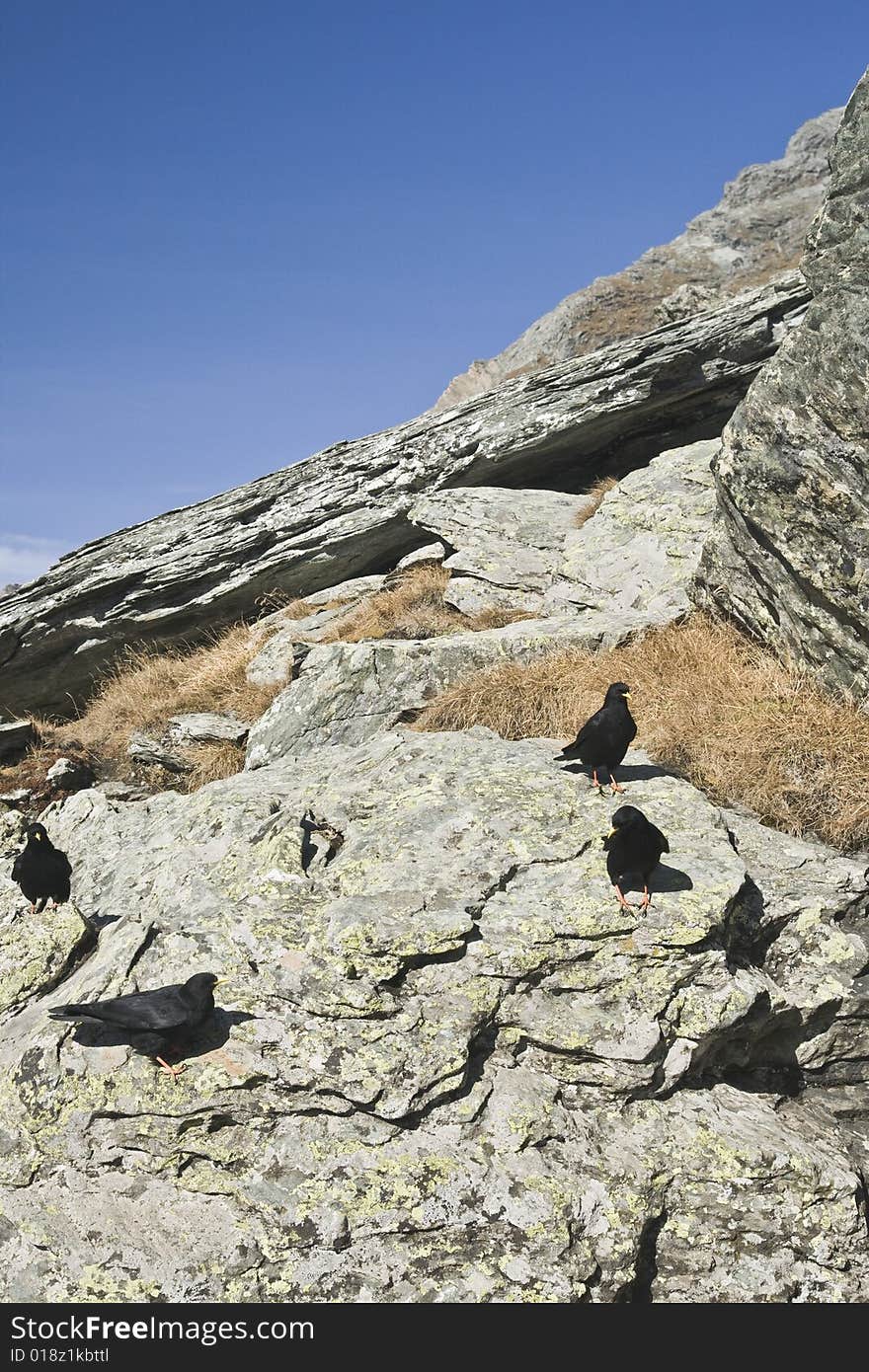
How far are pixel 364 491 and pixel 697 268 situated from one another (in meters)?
30.3

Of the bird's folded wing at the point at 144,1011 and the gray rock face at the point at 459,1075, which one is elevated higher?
the bird's folded wing at the point at 144,1011

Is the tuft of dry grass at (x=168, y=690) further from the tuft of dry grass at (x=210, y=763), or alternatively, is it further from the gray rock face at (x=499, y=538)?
the gray rock face at (x=499, y=538)

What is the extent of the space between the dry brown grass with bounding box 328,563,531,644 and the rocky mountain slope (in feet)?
8.74

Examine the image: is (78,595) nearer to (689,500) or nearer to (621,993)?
(689,500)

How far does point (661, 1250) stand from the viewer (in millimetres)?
4555

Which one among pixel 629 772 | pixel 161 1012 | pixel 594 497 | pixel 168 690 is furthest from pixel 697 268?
pixel 161 1012

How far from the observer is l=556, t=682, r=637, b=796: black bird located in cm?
680

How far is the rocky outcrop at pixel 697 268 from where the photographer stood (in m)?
31.5

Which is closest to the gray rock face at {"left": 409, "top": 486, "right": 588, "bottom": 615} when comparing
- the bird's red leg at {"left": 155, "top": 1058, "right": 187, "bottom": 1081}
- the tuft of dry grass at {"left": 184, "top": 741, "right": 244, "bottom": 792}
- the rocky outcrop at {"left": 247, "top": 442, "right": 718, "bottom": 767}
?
the rocky outcrop at {"left": 247, "top": 442, "right": 718, "bottom": 767}

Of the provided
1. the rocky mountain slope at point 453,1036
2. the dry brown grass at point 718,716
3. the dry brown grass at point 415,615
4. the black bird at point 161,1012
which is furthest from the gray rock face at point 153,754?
the black bird at point 161,1012

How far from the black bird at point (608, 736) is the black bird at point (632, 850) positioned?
3.48ft

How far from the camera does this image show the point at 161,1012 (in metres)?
5.07

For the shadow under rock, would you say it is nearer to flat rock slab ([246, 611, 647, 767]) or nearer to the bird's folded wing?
flat rock slab ([246, 611, 647, 767])

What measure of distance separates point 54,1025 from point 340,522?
10.5m
